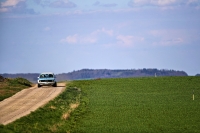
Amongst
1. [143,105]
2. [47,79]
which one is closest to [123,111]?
[143,105]

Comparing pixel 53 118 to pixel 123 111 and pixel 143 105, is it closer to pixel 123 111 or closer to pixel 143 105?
pixel 123 111

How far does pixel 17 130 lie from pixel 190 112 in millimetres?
16738

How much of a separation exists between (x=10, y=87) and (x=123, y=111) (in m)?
30.1

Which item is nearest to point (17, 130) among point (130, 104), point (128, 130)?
point (128, 130)

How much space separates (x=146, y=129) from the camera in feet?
116

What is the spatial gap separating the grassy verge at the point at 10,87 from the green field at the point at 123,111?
6.51 m

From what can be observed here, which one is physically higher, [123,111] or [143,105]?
[143,105]

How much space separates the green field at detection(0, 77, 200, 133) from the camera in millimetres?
35844

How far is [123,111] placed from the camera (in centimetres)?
4731

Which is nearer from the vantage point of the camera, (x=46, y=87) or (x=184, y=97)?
(x=184, y=97)

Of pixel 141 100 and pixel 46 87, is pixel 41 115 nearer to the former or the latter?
pixel 141 100

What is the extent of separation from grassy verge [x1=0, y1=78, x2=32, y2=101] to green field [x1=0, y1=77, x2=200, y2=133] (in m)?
6.51

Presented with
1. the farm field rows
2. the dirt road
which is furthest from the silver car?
the dirt road

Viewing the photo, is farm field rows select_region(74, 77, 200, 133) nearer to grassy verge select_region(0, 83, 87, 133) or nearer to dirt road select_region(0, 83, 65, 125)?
grassy verge select_region(0, 83, 87, 133)
